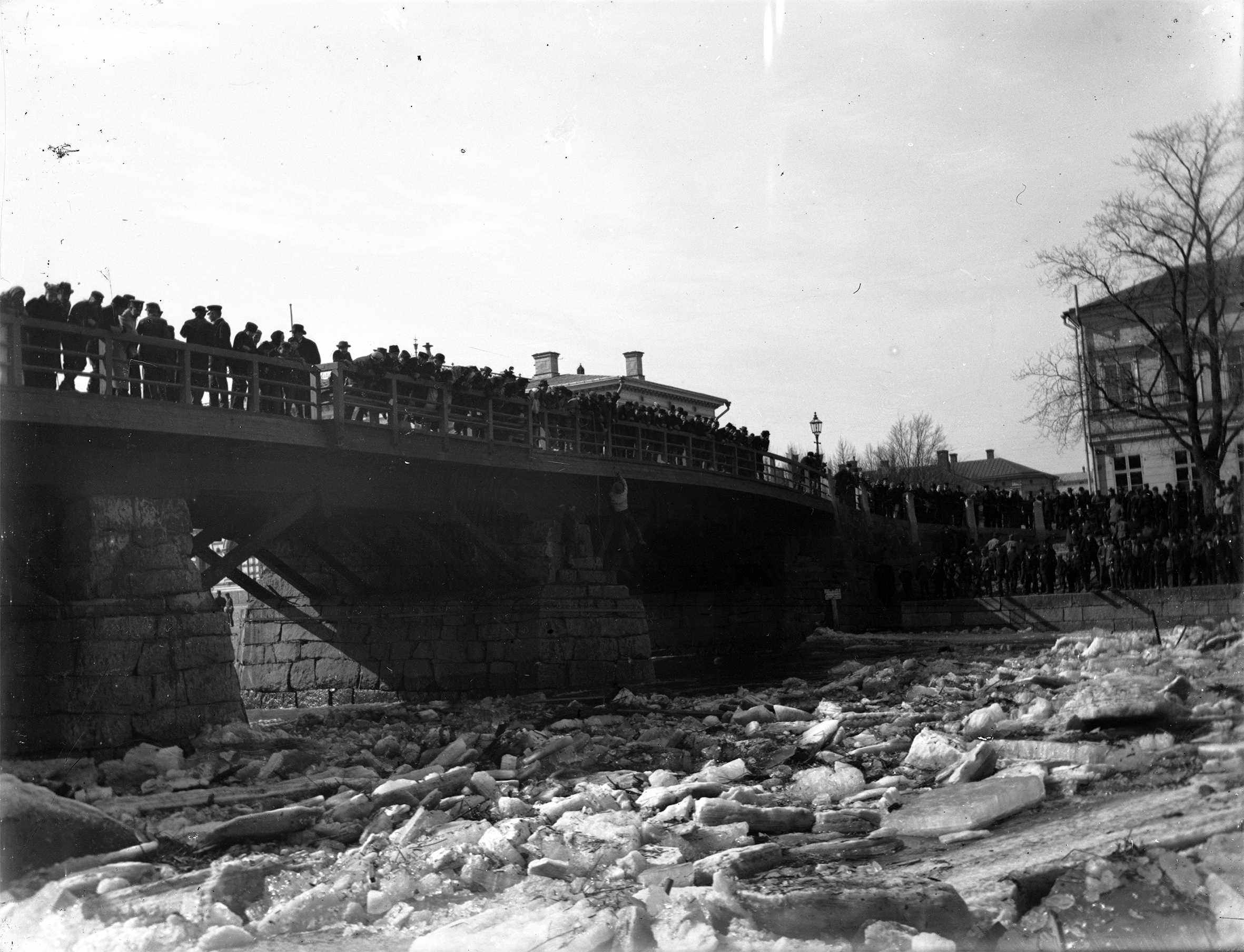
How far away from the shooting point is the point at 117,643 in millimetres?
13547

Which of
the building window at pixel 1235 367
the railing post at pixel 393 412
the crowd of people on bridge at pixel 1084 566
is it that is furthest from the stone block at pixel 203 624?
the building window at pixel 1235 367

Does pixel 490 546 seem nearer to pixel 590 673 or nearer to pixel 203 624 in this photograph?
pixel 590 673

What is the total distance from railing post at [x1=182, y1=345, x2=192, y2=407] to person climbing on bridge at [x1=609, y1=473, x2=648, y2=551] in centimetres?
1111

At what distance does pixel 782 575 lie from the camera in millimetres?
37344

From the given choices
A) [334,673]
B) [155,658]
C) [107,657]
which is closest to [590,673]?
[334,673]

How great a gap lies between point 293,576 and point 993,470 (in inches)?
3391

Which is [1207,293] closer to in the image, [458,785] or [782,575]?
[782,575]

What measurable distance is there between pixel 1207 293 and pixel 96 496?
23603 mm

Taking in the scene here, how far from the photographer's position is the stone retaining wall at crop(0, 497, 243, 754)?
43.0 ft

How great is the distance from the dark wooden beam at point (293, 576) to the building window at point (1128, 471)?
2999 centimetres

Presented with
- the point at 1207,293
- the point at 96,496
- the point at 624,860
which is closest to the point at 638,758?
the point at 624,860

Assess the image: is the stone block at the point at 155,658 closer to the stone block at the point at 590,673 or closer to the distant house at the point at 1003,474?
the stone block at the point at 590,673

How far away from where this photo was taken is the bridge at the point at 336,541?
1335 cm

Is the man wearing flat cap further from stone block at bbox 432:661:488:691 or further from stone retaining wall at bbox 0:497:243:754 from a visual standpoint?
stone block at bbox 432:661:488:691
